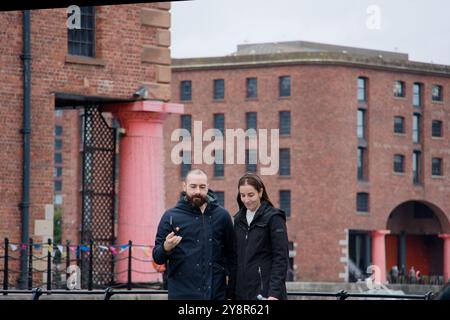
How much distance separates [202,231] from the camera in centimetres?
1041

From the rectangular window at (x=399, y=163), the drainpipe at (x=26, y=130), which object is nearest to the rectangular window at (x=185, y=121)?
the rectangular window at (x=399, y=163)

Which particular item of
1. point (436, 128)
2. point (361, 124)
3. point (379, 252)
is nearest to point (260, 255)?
point (436, 128)

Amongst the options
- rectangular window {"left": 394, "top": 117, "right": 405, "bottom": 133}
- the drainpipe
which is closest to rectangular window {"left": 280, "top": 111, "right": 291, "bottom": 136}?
rectangular window {"left": 394, "top": 117, "right": 405, "bottom": 133}

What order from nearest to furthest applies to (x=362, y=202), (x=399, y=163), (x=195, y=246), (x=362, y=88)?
(x=195, y=246)
(x=362, y=88)
(x=399, y=163)
(x=362, y=202)

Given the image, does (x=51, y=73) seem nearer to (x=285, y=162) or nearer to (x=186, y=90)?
(x=186, y=90)

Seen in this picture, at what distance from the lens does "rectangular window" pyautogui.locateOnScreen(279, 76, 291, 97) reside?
73125mm

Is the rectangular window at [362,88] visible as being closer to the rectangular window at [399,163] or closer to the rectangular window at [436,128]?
the rectangular window at [399,163]

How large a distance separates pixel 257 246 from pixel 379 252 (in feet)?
218

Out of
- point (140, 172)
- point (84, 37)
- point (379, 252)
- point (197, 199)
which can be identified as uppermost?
point (84, 37)

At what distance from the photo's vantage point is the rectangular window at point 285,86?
2879 inches

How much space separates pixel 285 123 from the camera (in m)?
74.1

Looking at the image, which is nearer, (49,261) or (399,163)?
(49,261)

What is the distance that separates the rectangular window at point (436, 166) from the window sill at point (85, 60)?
136 ft
